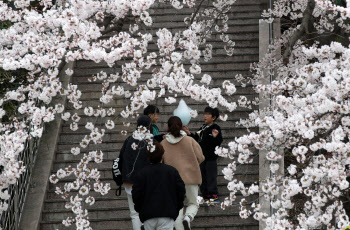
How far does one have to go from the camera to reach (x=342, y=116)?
7.32 metres

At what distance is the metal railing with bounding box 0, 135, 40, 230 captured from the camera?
8.97 m

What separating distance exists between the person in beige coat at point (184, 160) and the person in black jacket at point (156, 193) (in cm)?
104

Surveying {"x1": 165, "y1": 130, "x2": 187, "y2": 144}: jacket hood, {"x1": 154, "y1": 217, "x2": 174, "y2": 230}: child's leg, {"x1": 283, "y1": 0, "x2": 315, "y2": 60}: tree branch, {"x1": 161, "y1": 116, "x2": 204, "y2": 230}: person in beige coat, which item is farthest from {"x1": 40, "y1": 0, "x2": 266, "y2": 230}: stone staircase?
{"x1": 154, "y1": 217, "x2": 174, "y2": 230}: child's leg

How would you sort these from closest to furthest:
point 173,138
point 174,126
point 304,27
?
point 174,126 < point 173,138 < point 304,27

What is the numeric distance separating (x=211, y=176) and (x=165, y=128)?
6.56 feet

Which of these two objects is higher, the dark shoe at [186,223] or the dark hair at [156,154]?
the dark hair at [156,154]

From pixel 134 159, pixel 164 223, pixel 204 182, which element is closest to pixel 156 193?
pixel 164 223

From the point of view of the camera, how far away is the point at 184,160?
8508 mm

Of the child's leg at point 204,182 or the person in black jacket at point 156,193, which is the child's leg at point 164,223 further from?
the child's leg at point 204,182

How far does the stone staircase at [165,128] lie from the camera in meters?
9.52

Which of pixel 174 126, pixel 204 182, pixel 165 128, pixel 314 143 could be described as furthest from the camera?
pixel 165 128

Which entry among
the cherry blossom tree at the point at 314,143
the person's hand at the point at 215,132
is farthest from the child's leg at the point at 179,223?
the person's hand at the point at 215,132

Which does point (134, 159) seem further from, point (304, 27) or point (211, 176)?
point (304, 27)

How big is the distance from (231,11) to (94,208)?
19.7 ft
